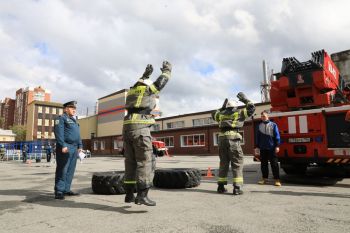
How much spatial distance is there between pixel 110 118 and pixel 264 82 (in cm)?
2708

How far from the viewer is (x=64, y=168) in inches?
234

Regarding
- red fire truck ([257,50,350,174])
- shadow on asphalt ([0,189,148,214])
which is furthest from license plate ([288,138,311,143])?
shadow on asphalt ([0,189,148,214])

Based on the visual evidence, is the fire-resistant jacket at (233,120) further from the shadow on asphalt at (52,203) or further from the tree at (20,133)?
the tree at (20,133)

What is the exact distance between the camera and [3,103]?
140875mm

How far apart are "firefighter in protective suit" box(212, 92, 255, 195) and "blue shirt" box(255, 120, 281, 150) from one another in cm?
156

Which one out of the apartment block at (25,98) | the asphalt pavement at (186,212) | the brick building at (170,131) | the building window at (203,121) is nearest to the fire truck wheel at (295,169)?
the asphalt pavement at (186,212)

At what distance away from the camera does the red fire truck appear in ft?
23.7

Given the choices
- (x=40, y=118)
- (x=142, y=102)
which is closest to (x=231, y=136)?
(x=142, y=102)

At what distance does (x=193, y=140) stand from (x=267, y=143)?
28.5 meters

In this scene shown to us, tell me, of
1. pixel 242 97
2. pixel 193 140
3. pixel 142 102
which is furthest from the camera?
pixel 193 140

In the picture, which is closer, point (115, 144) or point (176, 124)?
point (115, 144)

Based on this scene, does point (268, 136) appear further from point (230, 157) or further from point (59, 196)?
point (59, 196)

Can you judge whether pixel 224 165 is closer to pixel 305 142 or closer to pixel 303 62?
pixel 305 142

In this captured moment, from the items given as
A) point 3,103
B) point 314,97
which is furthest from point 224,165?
point 3,103
